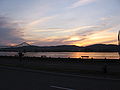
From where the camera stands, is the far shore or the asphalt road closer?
the asphalt road

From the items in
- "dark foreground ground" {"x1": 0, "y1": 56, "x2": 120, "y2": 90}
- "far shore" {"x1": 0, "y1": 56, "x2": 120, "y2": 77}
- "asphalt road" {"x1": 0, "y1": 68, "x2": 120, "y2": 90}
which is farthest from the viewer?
"far shore" {"x1": 0, "y1": 56, "x2": 120, "y2": 77}

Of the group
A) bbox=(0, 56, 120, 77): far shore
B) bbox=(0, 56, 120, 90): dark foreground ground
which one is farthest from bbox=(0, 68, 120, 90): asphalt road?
bbox=(0, 56, 120, 77): far shore

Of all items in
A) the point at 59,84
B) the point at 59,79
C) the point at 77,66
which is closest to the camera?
the point at 59,84

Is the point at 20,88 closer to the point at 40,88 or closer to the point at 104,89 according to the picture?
the point at 40,88

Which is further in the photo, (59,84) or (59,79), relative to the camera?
(59,79)

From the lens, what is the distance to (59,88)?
832cm

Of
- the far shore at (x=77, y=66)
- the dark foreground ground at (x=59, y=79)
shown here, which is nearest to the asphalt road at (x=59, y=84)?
the dark foreground ground at (x=59, y=79)

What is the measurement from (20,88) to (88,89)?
319cm

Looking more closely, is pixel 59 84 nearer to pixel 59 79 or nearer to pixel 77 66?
pixel 59 79

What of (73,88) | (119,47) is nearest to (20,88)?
(73,88)

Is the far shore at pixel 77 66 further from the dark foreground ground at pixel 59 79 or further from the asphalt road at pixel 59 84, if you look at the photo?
the asphalt road at pixel 59 84

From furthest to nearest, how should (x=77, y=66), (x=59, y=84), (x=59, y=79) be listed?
(x=77, y=66) < (x=59, y=79) < (x=59, y=84)

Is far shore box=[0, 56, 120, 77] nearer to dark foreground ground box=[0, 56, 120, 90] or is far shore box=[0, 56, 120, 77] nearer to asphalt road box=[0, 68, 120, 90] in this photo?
dark foreground ground box=[0, 56, 120, 90]

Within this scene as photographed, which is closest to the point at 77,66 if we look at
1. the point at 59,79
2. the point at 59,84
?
the point at 59,79
